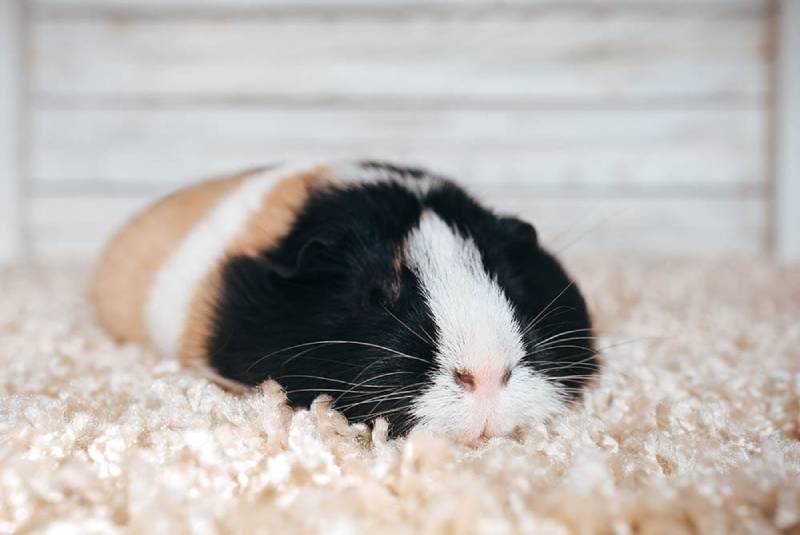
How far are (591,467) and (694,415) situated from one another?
0.35 m

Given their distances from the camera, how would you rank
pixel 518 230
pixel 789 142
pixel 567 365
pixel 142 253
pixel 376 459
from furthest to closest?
1. pixel 789 142
2. pixel 142 253
3. pixel 518 230
4. pixel 567 365
5. pixel 376 459

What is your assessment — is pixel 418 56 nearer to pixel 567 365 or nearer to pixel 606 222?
pixel 606 222

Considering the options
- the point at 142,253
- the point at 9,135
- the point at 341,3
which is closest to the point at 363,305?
the point at 142,253

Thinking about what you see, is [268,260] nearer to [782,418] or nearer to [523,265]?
[523,265]

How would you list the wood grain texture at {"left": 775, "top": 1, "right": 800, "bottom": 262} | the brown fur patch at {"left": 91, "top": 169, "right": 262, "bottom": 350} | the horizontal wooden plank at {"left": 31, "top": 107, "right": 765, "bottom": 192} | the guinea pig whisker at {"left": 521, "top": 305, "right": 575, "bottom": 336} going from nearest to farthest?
the guinea pig whisker at {"left": 521, "top": 305, "right": 575, "bottom": 336}, the brown fur patch at {"left": 91, "top": 169, "right": 262, "bottom": 350}, the wood grain texture at {"left": 775, "top": 1, "right": 800, "bottom": 262}, the horizontal wooden plank at {"left": 31, "top": 107, "right": 765, "bottom": 192}

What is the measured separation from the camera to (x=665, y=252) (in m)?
2.75

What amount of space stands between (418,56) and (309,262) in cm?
178

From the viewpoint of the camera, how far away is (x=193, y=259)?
1.31 m

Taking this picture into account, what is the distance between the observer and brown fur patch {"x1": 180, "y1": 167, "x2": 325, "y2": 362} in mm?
1155

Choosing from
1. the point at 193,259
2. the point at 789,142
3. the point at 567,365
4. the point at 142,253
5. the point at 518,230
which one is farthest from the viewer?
the point at 789,142

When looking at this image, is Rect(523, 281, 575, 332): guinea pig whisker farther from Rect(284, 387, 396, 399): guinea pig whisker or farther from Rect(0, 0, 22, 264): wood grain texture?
Rect(0, 0, 22, 264): wood grain texture

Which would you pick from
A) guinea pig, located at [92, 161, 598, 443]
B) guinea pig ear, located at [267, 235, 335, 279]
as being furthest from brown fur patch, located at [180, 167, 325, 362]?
guinea pig ear, located at [267, 235, 335, 279]

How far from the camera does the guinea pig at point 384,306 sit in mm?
892

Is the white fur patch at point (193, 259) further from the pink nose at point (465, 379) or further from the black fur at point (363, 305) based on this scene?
the pink nose at point (465, 379)
